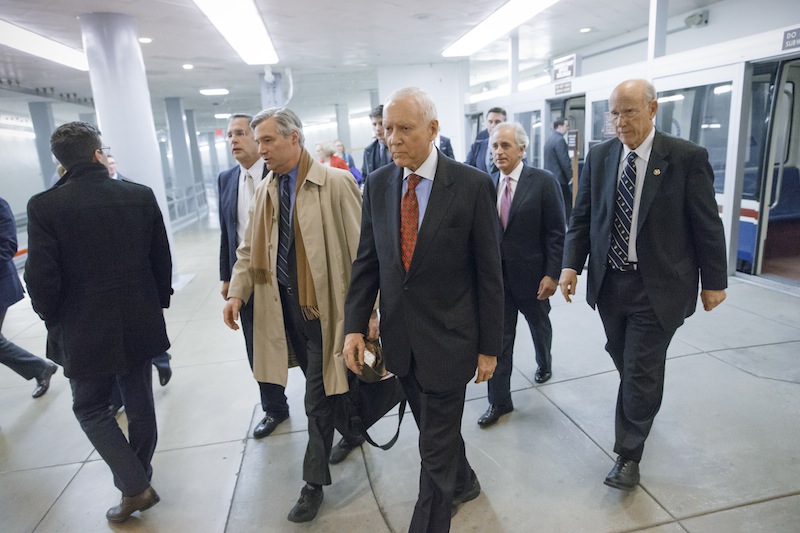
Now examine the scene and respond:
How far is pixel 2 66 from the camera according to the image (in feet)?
32.5

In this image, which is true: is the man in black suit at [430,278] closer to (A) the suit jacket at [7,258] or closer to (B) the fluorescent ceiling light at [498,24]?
(A) the suit jacket at [7,258]

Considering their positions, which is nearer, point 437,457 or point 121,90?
point 437,457

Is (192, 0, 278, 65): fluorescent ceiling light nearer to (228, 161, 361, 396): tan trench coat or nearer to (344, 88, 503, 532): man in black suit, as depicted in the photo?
(228, 161, 361, 396): tan trench coat

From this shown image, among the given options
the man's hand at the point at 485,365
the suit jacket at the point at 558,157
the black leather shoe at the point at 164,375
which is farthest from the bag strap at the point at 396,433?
the suit jacket at the point at 558,157

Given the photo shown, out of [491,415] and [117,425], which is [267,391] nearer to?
[117,425]

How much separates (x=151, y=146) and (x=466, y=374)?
21.5ft

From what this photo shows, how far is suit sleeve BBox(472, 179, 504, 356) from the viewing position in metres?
1.93

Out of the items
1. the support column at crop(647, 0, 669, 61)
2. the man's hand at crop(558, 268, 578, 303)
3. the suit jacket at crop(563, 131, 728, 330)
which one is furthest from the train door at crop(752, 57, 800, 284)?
the man's hand at crop(558, 268, 578, 303)

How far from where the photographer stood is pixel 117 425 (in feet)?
8.33

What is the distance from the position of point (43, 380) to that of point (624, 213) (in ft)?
15.0

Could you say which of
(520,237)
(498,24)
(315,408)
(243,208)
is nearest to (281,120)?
(243,208)

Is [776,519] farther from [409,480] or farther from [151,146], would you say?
[151,146]

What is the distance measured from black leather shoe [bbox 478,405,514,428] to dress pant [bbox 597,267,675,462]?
852 millimetres

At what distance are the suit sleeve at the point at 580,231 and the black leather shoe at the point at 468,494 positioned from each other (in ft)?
4.16
